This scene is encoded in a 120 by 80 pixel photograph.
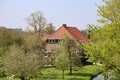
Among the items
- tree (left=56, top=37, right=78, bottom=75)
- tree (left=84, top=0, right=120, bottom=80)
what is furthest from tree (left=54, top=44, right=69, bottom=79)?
tree (left=84, top=0, right=120, bottom=80)

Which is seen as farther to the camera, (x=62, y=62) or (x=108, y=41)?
(x=62, y=62)

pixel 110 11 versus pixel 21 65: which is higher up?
pixel 110 11

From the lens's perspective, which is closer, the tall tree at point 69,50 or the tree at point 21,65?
the tree at point 21,65

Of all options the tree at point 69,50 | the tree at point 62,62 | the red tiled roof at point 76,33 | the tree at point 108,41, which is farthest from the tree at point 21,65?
the red tiled roof at point 76,33

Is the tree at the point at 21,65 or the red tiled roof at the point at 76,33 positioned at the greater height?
the red tiled roof at the point at 76,33

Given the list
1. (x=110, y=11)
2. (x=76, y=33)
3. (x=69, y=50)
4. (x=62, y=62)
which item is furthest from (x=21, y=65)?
(x=76, y=33)

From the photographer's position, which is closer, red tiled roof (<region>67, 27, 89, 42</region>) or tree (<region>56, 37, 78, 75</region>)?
tree (<region>56, 37, 78, 75</region>)

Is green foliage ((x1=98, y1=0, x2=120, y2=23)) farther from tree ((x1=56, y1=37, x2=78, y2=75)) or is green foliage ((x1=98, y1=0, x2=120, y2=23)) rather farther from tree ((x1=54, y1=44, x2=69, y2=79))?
tree ((x1=56, y1=37, x2=78, y2=75))

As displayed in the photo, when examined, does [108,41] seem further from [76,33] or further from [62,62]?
[76,33]

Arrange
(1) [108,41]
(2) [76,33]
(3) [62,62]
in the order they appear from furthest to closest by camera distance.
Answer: (2) [76,33], (3) [62,62], (1) [108,41]

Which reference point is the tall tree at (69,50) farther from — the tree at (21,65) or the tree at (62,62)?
the tree at (21,65)

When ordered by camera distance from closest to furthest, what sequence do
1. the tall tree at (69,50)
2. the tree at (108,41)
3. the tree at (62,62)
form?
the tree at (108,41)
the tree at (62,62)
the tall tree at (69,50)

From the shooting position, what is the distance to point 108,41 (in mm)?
11789

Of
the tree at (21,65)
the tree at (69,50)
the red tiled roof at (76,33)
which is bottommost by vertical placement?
the tree at (21,65)
